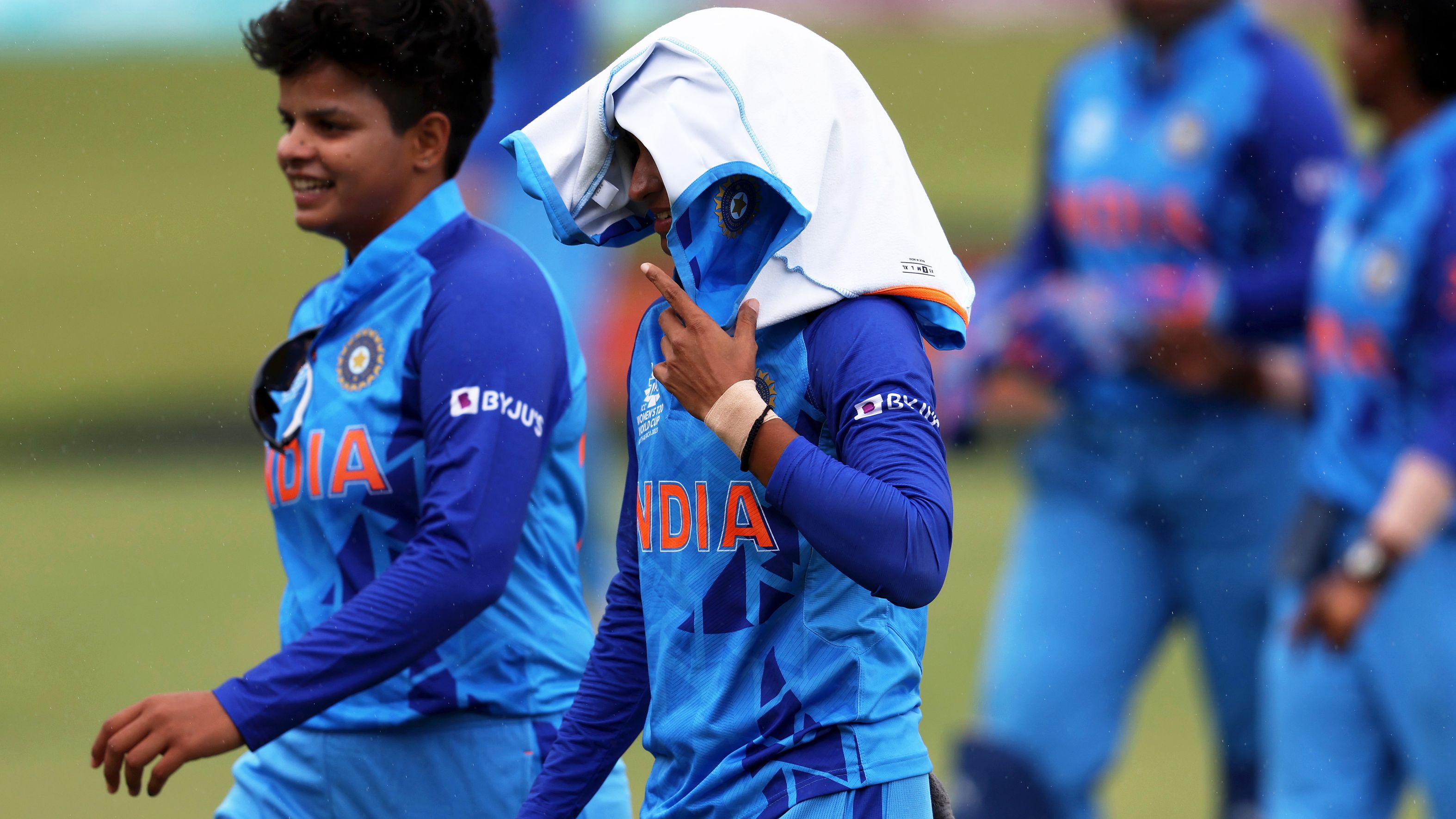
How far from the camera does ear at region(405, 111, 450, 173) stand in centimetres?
318

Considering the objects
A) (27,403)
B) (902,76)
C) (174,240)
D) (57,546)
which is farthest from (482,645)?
(902,76)

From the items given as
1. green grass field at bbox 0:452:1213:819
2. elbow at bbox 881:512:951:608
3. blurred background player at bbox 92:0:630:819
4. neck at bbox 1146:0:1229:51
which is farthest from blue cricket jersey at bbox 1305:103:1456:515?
elbow at bbox 881:512:951:608

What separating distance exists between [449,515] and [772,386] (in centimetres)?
64

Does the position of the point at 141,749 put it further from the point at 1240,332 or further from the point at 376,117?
the point at 1240,332

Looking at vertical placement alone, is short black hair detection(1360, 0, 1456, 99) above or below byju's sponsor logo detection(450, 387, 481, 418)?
below

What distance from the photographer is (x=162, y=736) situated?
2656mm

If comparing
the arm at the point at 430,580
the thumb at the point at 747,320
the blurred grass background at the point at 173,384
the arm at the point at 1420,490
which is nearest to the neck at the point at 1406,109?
the arm at the point at 1420,490

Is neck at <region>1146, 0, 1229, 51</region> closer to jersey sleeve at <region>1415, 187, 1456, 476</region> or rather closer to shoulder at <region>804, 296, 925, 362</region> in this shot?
jersey sleeve at <region>1415, 187, 1456, 476</region>

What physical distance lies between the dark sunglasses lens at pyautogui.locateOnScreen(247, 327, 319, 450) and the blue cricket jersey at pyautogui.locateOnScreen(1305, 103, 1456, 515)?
8.10 ft

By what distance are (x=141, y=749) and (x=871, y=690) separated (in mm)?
1013

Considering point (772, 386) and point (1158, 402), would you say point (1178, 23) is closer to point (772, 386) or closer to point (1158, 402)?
point (1158, 402)

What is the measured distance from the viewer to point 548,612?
311 cm

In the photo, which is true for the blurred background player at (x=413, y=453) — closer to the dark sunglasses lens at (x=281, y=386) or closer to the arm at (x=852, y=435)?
the dark sunglasses lens at (x=281, y=386)

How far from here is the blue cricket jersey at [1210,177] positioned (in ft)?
16.9
